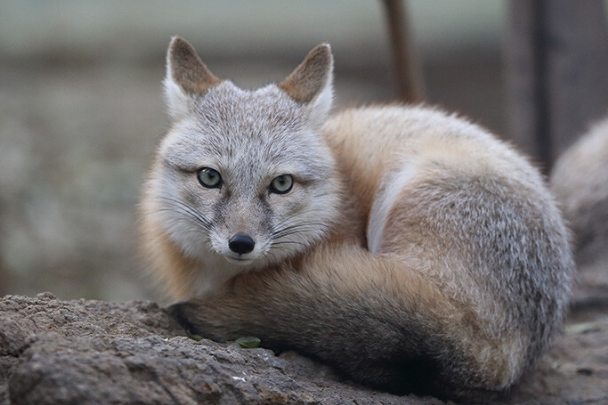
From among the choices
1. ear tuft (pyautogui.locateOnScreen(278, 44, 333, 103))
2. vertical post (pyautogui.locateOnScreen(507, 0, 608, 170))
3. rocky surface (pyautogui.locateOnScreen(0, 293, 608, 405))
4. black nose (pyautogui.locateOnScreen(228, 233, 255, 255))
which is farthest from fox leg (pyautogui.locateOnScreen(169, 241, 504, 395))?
vertical post (pyautogui.locateOnScreen(507, 0, 608, 170))

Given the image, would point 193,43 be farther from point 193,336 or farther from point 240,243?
point 240,243

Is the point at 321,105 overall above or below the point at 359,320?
above

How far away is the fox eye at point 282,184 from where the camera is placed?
403 cm

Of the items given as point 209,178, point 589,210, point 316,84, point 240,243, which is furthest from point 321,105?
point 589,210

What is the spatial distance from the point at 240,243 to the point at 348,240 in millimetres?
991

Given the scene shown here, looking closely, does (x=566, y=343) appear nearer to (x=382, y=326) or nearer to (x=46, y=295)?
(x=382, y=326)

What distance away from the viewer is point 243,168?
391cm

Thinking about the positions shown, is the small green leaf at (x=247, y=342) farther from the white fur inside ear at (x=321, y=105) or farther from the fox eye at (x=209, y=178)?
the white fur inside ear at (x=321, y=105)

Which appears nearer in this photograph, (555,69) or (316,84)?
(316,84)

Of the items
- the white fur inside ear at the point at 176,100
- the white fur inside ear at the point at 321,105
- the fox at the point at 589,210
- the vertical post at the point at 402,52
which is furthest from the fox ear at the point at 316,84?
the fox at the point at 589,210

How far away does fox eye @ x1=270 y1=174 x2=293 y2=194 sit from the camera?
13.2 ft

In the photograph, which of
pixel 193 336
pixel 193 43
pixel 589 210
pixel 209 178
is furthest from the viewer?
pixel 193 43

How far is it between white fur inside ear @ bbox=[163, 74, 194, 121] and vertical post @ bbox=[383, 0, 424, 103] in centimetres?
361

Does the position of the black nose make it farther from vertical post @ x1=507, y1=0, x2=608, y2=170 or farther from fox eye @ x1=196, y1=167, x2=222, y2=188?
vertical post @ x1=507, y1=0, x2=608, y2=170
